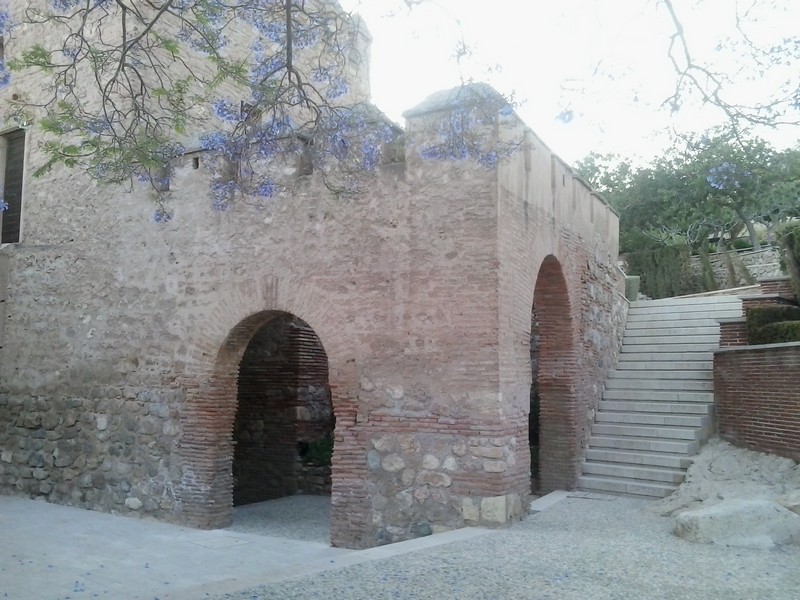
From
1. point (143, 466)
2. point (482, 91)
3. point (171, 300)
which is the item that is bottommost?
point (143, 466)

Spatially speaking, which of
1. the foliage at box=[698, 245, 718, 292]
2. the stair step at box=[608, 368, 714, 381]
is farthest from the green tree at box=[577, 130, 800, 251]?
→ the stair step at box=[608, 368, 714, 381]

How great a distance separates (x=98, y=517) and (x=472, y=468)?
4238 mm

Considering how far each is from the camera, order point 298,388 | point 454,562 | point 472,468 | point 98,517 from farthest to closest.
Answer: point 298,388 < point 98,517 < point 472,468 < point 454,562

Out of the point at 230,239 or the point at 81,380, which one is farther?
the point at 81,380

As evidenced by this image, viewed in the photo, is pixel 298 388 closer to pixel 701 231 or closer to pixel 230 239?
pixel 230 239

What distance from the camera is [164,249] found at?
7988mm

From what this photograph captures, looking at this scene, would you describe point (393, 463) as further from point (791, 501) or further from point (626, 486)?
point (791, 501)

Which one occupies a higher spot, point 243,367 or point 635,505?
point 243,367

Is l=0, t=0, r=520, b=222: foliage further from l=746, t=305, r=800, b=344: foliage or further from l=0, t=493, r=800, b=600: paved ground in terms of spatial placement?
l=746, t=305, r=800, b=344: foliage

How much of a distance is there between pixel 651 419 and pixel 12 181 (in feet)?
29.3

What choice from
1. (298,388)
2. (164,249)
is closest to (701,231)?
(298,388)

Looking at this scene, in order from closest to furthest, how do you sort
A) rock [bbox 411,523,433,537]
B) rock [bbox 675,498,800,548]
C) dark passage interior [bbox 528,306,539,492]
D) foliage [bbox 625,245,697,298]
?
rock [bbox 675,498,800,548] < rock [bbox 411,523,433,537] < dark passage interior [bbox 528,306,539,492] < foliage [bbox 625,245,697,298]

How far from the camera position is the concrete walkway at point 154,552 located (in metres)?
5.03

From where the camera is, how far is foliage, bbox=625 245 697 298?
68.5 feet
